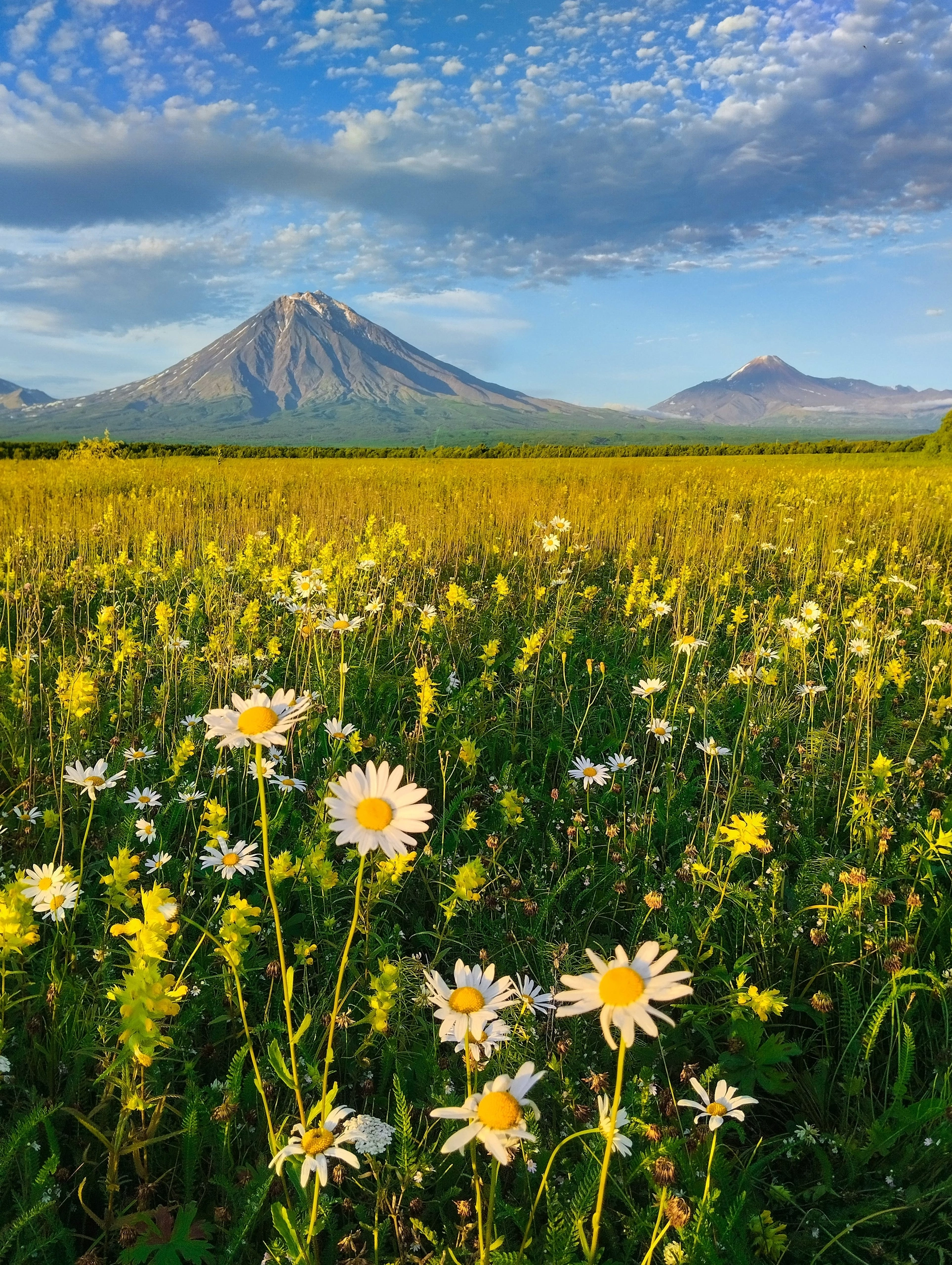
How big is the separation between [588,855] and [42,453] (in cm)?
3390

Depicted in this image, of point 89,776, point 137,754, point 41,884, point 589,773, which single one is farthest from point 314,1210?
point 137,754

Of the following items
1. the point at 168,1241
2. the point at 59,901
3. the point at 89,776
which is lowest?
the point at 168,1241

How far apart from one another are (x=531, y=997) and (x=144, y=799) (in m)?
1.66

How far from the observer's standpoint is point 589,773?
278 centimetres

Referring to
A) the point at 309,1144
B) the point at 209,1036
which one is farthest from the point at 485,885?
the point at 309,1144

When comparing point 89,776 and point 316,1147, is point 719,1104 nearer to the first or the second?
point 316,1147

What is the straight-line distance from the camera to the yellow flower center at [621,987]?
0.88 meters

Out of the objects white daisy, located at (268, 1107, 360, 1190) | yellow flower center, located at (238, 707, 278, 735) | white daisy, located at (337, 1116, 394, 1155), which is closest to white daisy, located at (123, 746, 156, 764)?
yellow flower center, located at (238, 707, 278, 735)

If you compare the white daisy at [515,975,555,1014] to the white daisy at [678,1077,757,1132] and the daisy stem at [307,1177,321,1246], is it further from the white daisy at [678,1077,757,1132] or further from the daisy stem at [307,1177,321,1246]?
the daisy stem at [307,1177,321,1246]

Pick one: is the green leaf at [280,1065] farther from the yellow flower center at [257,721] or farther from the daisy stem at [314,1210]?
the yellow flower center at [257,721]

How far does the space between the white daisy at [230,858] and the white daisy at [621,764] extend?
138cm

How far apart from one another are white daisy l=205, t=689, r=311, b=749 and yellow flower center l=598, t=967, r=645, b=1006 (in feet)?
1.92

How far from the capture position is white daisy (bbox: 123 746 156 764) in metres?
2.82

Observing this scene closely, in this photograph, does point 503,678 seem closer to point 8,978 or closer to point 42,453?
point 8,978
